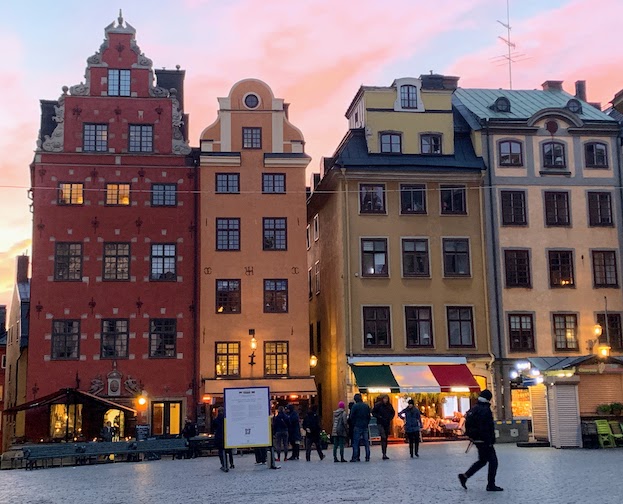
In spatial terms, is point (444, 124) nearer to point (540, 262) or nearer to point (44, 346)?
point (540, 262)

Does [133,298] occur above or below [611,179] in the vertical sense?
below

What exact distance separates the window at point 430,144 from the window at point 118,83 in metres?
14.3

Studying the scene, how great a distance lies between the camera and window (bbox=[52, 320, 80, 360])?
39.9 m

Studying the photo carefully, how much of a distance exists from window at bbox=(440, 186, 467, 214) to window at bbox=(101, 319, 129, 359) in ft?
52.4

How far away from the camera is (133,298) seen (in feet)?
134

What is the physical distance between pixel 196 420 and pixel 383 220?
12631 mm

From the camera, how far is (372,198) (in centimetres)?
4325

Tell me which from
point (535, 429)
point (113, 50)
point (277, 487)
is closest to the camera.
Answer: point (277, 487)

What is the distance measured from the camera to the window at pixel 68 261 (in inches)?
1597

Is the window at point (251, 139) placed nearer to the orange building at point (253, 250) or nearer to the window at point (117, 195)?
the orange building at point (253, 250)

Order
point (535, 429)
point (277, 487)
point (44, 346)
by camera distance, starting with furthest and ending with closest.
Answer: point (44, 346) → point (535, 429) → point (277, 487)

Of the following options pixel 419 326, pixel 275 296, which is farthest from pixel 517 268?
pixel 275 296

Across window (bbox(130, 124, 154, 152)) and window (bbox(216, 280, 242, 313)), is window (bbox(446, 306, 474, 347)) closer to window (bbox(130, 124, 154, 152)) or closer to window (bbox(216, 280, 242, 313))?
window (bbox(216, 280, 242, 313))

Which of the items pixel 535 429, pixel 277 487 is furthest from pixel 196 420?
pixel 277 487
